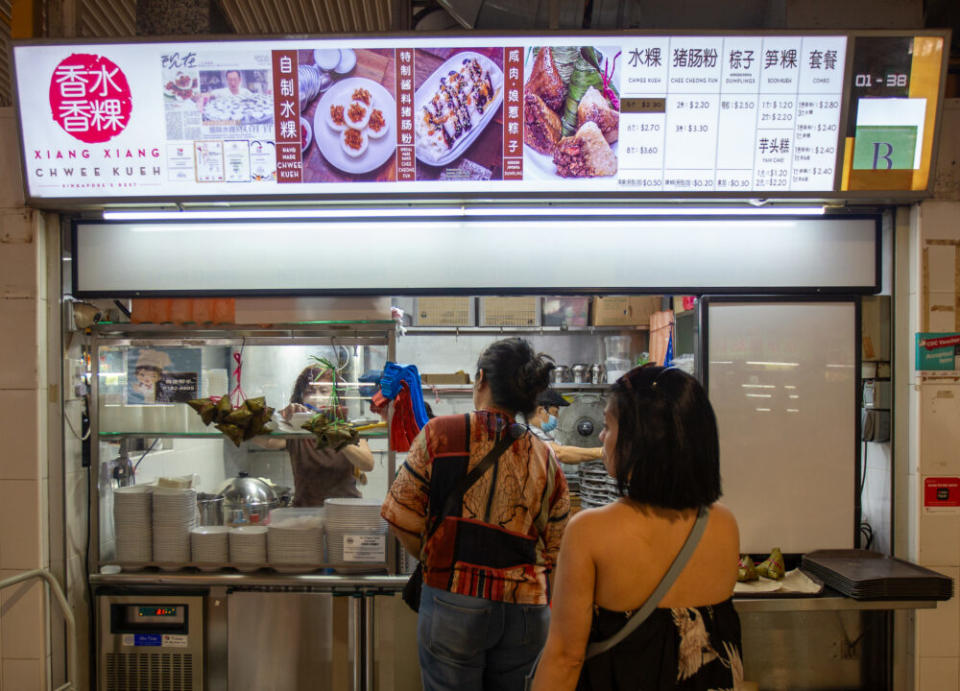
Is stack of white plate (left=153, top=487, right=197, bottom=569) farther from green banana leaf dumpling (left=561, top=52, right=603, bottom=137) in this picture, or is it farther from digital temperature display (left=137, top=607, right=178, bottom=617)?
green banana leaf dumpling (left=561, top=52, right=603, bottom=137)

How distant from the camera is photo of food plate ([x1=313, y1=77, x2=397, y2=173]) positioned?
2.47m

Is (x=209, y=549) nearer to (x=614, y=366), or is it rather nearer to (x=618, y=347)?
(x=614, y=366)

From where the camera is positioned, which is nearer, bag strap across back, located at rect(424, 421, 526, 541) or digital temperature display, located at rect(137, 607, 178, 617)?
bag strap across back, located at rect(424, 421, 526, 541)

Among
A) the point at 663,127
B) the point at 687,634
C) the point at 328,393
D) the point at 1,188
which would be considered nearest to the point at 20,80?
the point at 1,188

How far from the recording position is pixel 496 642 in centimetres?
195

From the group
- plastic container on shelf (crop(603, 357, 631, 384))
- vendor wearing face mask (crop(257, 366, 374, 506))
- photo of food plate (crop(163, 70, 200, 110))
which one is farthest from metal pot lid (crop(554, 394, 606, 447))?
photo of food plate (crop(163, 70, 200, 110))

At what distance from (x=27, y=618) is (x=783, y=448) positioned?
3549 millimetres

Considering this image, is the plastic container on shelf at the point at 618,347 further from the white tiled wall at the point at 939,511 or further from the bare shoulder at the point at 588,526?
the bare shoulder at the point at 588,526

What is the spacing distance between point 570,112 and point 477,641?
6.64ft

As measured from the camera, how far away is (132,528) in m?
2.83

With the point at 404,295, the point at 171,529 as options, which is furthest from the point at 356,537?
the point at 404,295

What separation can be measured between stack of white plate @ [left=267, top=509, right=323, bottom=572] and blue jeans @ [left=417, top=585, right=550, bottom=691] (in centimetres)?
97

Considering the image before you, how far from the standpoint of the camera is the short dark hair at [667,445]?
134 cm

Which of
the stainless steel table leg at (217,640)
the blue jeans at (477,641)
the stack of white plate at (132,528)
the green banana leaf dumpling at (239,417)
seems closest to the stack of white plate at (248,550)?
the stainless steel table leg at (217,640)
